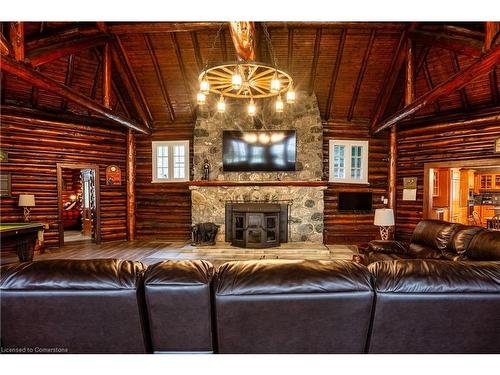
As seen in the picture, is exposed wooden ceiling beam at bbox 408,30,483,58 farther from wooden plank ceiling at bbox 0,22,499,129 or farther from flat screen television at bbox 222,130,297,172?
flat screen television at bbox 222,130,297,172

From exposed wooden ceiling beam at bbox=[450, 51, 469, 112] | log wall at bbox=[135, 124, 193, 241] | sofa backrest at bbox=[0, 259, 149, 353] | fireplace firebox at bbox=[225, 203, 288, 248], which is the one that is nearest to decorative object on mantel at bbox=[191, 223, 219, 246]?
fireplace firebox at bbox=[225, 203, 288, 248]

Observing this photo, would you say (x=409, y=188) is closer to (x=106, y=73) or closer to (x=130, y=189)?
(x=130, y=189)

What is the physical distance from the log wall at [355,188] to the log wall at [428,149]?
1.56 feet

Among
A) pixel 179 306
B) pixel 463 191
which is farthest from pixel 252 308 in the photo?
pixel 463 191

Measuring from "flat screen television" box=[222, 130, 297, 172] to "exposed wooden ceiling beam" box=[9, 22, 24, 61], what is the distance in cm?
447

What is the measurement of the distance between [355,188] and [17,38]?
8.13 metres

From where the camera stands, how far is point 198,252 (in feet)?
21.0

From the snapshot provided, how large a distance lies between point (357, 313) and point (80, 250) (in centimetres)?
735

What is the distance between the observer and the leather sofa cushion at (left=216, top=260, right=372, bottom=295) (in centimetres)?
141

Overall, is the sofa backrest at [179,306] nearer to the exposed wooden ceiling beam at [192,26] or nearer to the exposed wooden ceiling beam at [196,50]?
the exposed wooden ceiling beam at [192,26]

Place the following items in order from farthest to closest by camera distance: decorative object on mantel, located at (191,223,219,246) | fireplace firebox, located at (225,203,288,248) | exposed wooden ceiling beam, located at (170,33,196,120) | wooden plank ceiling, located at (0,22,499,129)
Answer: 1. decorative object on mantel, located at (191,223,219,246)
2. fireplace firebox, located at (225,203,288,248)
3. exposed wooden ceiling beam, located at (170,33,196,120)
4. wooden plank ceiling, located at (0,22,499,129)

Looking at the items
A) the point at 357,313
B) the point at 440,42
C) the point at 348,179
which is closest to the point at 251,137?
the point at 348,179
